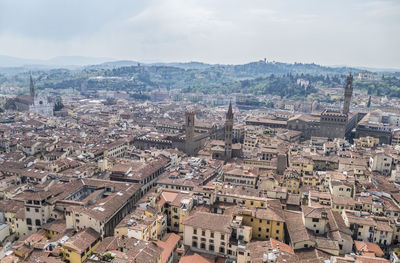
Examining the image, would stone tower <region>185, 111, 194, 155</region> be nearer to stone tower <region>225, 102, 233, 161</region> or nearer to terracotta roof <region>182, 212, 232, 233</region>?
stone tower <region>225, 102, 233, 161</region>

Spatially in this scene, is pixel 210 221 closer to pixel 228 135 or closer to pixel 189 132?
pixel 228 135

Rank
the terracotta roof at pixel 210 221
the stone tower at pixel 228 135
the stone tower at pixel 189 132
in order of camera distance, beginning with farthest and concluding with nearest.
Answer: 1. the stone tower at pixel 189 132
2. the stone tower at pixel 228 135
3. the terracotta roof at pixel 210 221

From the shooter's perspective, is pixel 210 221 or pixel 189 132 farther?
pixel 189 132

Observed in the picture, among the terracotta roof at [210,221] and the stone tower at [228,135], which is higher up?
the stone tower at [228,135]

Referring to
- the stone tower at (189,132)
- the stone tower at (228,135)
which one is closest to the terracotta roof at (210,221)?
the stone tower at (228,135)

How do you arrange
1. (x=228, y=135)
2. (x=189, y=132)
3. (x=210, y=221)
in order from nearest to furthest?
(x=210, y=221), (x=228, y=135), (x=189, y=132)

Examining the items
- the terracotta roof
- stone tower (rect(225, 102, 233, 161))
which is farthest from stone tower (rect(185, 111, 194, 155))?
the terracotta roof

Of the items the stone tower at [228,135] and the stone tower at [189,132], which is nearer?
the stone tower at [228,135]

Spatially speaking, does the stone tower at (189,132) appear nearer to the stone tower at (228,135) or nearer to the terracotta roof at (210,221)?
the stone tower at (228,135)

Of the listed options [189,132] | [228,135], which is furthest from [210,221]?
[189,132]

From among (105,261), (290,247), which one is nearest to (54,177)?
(105,261)
